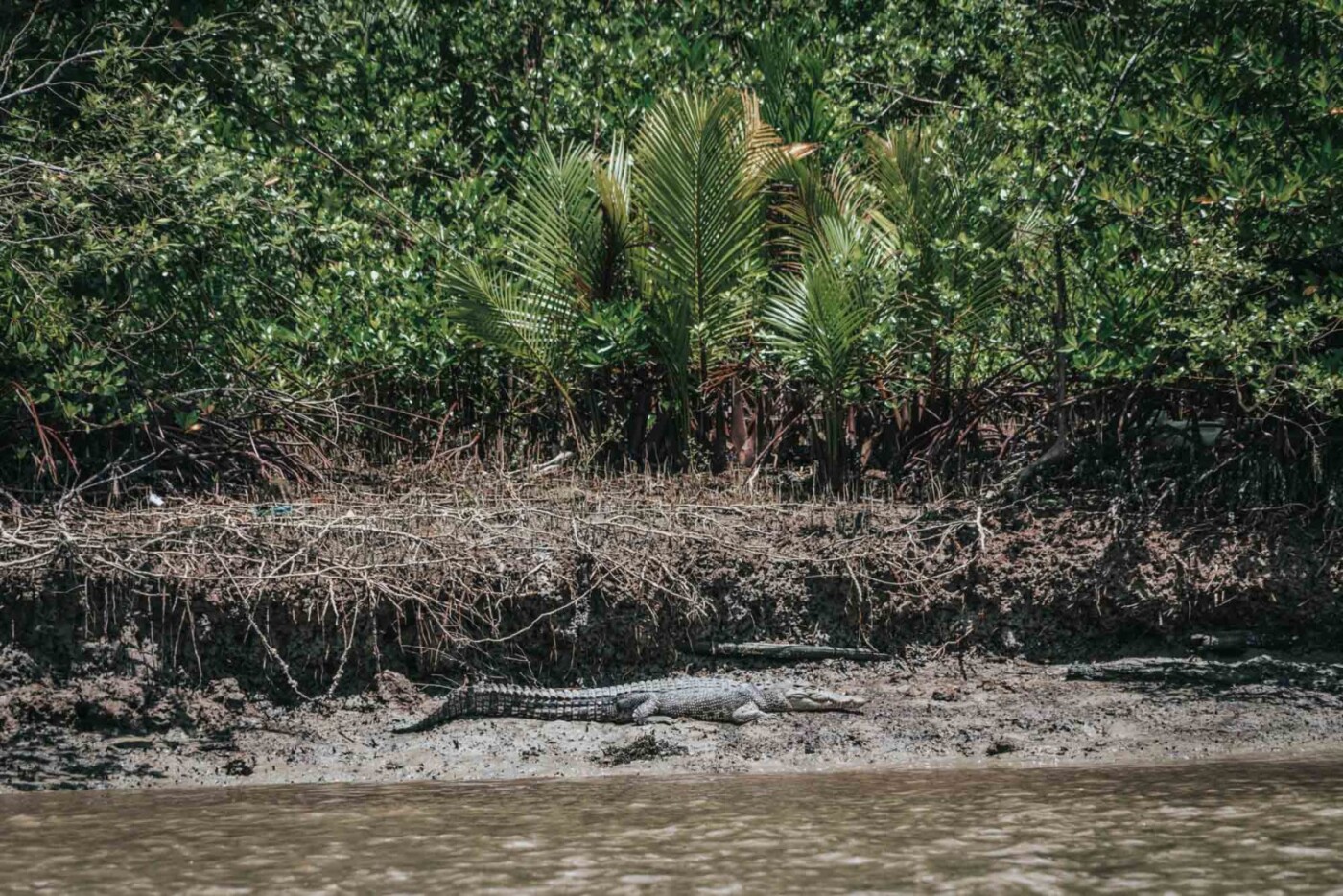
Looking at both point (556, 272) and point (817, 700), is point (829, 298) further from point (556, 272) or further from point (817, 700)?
point (817, 700)

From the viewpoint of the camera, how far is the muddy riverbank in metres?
6.51

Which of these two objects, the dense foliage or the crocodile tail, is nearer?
the crocodile tail

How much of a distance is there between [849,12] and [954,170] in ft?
12.3

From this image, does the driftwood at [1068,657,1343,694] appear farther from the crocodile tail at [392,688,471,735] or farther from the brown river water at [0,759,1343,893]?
the crocodile tail at [392,688,471,735]

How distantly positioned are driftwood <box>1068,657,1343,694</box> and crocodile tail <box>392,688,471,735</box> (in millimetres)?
3154

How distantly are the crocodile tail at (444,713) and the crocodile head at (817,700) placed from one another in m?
1.58

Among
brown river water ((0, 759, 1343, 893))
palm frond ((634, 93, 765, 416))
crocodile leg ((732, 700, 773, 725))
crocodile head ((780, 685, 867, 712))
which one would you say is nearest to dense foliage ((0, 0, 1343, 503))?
palm frond ((634, 93, 765, 416))

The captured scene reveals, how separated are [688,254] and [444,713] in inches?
138

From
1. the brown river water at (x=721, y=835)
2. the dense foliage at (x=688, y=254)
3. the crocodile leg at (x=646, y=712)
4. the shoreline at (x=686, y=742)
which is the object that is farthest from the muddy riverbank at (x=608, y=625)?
the dense foliage at (x=688, y=254)

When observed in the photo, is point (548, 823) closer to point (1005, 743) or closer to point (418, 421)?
point (1005, 743)

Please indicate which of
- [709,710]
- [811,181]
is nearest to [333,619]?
[709,710]

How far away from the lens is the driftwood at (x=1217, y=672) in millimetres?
7125

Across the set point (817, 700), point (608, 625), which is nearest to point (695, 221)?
point (608, 625)

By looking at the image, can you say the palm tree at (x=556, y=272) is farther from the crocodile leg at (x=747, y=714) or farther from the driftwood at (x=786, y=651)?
the crocodile leg at (x=747, y=714)
